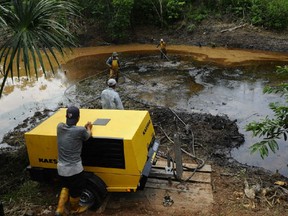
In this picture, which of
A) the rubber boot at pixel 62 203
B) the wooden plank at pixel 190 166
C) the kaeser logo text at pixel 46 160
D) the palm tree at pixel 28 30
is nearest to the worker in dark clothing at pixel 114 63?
the wooden plank at pixel 190 166

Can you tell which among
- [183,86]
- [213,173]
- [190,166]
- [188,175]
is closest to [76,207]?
[188,175]

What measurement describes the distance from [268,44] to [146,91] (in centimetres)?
1133

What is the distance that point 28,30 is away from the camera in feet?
17.1

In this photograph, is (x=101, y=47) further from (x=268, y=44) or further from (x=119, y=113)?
(x=119, y=113)

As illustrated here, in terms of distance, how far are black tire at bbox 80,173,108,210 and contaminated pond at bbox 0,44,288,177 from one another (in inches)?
167

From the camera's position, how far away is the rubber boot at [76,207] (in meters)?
5.85

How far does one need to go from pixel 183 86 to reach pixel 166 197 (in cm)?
898

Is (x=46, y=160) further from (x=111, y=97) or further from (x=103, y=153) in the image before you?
(x=111, y=97)

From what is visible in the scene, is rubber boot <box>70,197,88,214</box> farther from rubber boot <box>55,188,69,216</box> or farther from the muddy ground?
the muddy ground

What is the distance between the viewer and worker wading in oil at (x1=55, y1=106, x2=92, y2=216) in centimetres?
533

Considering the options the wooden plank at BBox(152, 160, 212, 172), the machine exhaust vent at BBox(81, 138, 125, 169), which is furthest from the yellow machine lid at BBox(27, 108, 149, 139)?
the wooden plank at BBox(152, 160, 212, 172)

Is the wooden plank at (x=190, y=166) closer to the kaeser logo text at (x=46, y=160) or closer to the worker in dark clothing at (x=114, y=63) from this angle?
the kaeser logo text at (x=46, y=160)

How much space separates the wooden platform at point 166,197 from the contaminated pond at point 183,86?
2.34m

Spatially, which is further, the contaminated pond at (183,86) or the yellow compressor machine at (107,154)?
the contaminated pond at (183,86)
